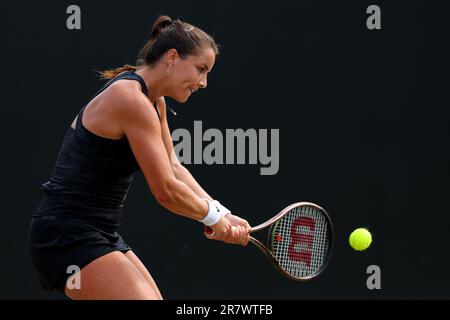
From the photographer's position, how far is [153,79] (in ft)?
9.56

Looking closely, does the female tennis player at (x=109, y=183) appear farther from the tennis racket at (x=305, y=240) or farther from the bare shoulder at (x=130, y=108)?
the tennis racket at (x=305, y=240)

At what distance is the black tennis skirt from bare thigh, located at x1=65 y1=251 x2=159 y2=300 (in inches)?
1.3

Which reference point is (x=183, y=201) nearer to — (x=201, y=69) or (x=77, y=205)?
(x=77, y=205)

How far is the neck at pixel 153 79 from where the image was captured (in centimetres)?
291

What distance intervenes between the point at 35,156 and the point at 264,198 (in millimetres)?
1339

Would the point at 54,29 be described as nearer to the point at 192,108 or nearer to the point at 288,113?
the point at 192,108

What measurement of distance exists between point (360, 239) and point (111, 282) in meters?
2.26

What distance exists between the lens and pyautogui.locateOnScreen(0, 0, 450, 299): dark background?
185 inches

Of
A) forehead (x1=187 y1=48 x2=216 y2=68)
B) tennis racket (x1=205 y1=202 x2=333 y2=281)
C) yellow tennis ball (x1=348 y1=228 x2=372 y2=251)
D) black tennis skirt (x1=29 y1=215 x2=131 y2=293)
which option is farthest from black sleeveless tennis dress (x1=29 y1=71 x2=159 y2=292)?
yellow tennis ball (x1=348 y1=228 x2=372 y2=251)

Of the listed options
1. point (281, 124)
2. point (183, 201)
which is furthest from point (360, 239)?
point (183, 201)

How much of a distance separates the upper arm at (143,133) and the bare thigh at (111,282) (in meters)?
0.32

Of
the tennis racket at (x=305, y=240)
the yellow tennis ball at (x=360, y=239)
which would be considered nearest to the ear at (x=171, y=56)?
the tennis racket at (x=305, y=240)

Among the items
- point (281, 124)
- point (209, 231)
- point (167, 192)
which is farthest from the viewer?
point (281, 124)

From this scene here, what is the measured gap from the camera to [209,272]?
188 inches
